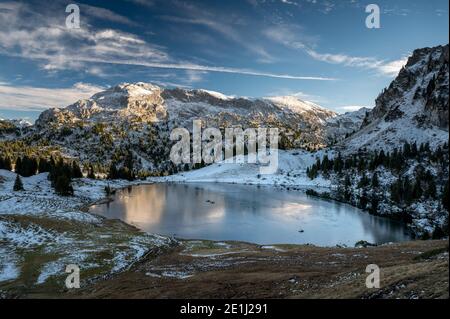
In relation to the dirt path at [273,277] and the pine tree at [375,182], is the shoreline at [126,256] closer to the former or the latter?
the dirt path at [273,277]

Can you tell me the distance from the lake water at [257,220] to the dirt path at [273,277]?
3643 cm

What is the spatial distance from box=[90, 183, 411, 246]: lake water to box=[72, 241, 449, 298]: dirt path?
120ft

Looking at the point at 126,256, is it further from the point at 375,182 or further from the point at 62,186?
the point at 375,182

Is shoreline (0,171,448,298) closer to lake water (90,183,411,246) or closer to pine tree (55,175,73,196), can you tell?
lake water (90,183,411,246)

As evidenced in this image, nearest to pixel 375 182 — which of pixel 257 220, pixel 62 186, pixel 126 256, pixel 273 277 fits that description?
pixel 257 220

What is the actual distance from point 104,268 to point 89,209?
3271 inches

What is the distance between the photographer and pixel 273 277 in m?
40.7

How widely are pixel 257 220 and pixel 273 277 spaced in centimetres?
8870

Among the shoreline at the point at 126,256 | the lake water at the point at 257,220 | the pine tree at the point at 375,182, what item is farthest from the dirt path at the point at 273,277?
the pine tree at the point at 375,182

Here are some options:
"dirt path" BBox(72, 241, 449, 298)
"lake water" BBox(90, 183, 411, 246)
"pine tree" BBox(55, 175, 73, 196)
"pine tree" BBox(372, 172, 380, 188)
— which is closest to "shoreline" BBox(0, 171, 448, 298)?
"dirt path" BBox(72, 241, 449, 298)

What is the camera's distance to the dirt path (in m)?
27.0
